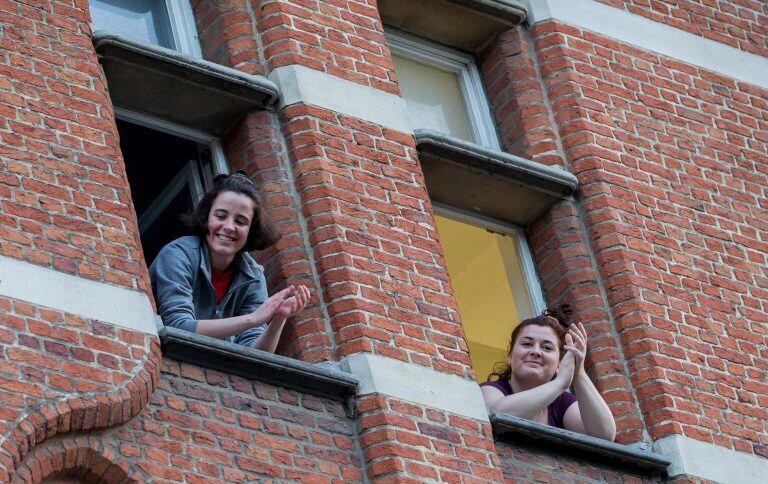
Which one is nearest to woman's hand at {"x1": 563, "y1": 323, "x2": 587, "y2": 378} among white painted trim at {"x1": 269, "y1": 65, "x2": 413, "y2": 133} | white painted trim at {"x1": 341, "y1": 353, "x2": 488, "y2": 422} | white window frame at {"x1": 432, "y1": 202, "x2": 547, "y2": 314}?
white painted trim at {"x1": 341, "y1": 353, "x2": 488, "y2": 422}

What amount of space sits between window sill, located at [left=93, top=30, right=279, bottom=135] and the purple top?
6.11ft

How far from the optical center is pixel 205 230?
380 inches

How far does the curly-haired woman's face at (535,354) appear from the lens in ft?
34.0

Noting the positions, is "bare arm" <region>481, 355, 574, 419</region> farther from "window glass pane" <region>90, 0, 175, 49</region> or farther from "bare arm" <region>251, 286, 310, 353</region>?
"window glass pane" <region>90, 0, 175, 49</region>

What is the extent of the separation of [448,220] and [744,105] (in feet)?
7.19

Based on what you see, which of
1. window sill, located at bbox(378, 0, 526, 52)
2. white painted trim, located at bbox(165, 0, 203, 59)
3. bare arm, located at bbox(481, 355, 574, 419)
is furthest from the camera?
window sill, located at bbox(378, 0, 526, 52)

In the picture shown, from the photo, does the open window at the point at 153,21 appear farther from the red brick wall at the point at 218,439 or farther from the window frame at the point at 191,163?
the red brick wall at the point at 218,439

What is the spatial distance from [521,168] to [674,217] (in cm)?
95

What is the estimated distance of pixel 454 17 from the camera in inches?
475

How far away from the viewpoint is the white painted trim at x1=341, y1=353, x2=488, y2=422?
953 centimetres

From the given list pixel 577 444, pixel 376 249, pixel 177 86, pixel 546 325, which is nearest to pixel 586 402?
pixel 577 444

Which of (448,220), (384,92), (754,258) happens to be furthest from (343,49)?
(754,258)

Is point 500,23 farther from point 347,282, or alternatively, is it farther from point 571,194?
point 347,282

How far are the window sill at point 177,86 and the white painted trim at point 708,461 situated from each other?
2730mm
